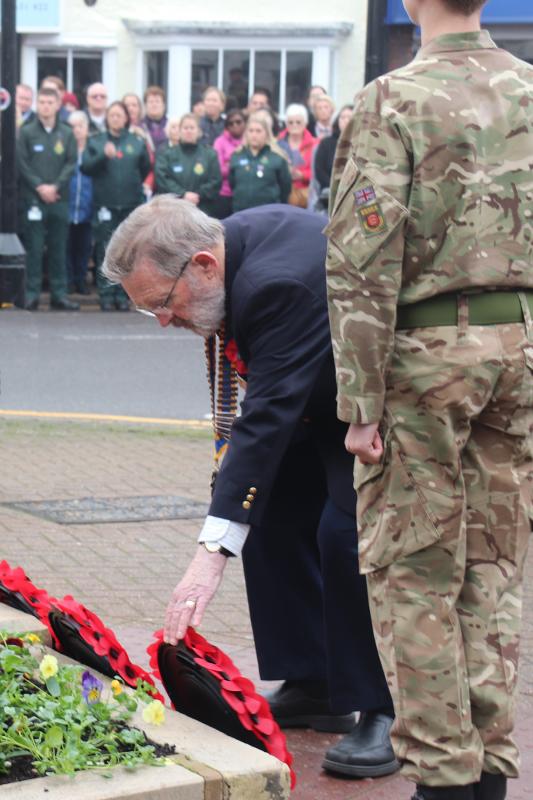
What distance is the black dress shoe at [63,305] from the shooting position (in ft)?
52.9

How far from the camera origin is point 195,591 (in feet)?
11.7

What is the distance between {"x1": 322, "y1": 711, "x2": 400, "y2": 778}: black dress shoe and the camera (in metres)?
3.97

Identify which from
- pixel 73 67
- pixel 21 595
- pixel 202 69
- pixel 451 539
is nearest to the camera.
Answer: pixel 451 539

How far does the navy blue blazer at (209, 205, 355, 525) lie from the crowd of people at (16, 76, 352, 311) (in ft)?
38.1

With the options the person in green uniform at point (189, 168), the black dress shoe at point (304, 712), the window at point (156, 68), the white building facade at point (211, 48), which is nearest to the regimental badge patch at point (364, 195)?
the black dress shoe at point (304, 712)

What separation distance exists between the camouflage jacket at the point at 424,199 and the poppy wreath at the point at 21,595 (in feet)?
4.62

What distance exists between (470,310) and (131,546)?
11.4 feet

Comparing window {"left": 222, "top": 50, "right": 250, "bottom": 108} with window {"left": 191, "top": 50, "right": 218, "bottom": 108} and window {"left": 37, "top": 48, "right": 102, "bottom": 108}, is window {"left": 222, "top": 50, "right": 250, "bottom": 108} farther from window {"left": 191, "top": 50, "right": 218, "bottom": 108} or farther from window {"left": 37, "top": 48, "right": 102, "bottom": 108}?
window {"left": 37, "top": 48, "right": 102, "bottom": 108}

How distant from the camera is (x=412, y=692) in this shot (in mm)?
3303

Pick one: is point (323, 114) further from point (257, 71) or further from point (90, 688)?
point (90, 688)

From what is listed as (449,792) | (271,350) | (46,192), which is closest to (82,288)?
(46,192)

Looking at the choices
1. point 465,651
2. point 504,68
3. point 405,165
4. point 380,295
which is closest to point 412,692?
point 465,651

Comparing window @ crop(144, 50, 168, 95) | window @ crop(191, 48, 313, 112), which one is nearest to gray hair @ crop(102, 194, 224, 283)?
window @ crop(191, 48, 313, 112)

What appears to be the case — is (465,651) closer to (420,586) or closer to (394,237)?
(420,586)
